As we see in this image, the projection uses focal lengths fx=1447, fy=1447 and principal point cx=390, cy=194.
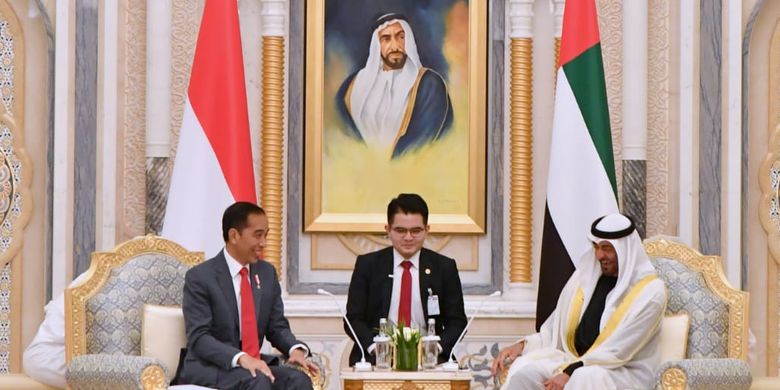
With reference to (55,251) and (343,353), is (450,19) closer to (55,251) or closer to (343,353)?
(343,353)


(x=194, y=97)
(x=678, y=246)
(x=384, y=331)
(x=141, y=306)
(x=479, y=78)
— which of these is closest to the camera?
(x=384, y=331)

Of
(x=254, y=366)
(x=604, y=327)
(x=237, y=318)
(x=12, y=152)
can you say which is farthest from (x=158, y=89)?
(x=604, y=327)

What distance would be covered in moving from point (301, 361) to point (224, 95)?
6.26 feet

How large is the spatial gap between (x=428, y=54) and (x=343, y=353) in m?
1.66

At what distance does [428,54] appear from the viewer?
7.79 metres

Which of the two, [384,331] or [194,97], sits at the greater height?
[194,97]

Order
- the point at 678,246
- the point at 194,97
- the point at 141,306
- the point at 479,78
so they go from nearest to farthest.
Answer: the point at 141,306
the point at 678,246
the point at 194,97
the point at 479,78

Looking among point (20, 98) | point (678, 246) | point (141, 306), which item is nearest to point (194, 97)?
point (20, 98)

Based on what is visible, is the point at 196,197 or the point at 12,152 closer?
the point at 196,197

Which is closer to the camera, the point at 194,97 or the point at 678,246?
the point at 678,246

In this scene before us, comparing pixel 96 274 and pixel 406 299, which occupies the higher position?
pixel 96 274

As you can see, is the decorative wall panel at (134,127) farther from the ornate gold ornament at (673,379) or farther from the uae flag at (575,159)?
the ornate gold ornament at (673,379)

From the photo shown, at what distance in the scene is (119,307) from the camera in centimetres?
614

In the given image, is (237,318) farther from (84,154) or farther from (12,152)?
(12,152)
